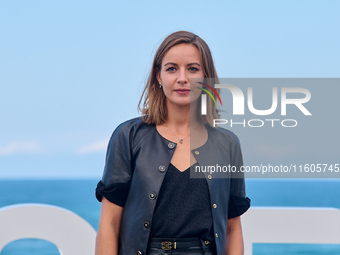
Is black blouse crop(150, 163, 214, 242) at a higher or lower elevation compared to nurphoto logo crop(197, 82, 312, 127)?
lower

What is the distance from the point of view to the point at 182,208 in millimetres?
2061

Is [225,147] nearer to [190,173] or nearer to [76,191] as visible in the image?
[190,173]

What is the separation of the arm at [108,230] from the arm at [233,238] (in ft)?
1.62

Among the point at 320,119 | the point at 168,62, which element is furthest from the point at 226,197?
the point at 320,119

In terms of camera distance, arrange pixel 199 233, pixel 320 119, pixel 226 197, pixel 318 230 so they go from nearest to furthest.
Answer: pixel 199 233 < pixel 226 197 < pixel 318 230 < pixel 320 119

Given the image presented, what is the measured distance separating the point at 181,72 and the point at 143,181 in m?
0.47

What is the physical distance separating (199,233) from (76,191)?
2690 cm

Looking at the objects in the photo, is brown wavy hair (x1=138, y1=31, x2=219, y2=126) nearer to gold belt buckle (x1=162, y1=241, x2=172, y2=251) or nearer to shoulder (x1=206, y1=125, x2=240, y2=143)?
shoulder (x1=206, y1=125, x2=240, y2=143)

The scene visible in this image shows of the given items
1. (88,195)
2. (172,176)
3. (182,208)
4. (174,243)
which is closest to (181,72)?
(172,176)

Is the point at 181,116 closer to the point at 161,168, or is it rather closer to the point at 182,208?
the point at 161,168

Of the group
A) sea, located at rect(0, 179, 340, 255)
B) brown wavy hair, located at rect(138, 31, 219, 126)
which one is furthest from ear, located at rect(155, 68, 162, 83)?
sea, located at rect(0, 179, 340, 255)

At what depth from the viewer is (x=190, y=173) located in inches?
82.9

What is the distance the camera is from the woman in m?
2.05

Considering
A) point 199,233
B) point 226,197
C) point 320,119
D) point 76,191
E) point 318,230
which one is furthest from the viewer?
point 76,191
